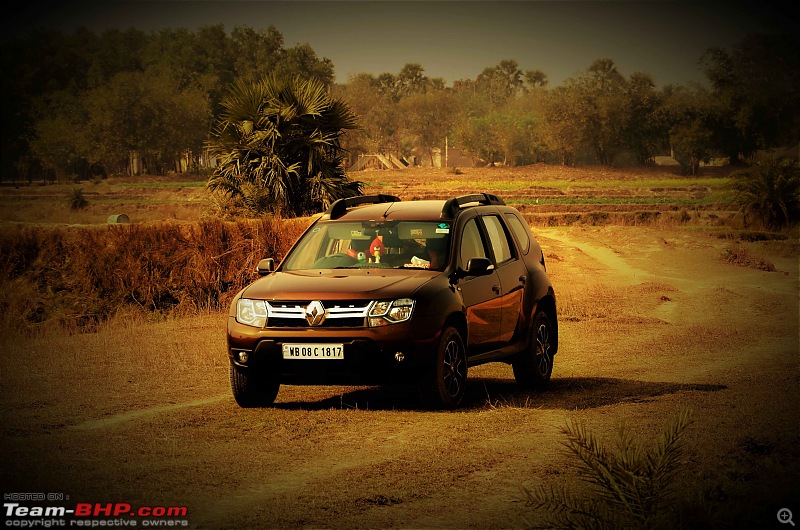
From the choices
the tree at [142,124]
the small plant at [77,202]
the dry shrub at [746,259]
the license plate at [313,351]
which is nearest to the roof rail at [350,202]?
the license plate at [313,351]

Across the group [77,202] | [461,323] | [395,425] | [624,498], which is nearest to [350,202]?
[461,323]

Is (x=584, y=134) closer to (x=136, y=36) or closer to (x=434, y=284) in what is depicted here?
(x=136, y=36)

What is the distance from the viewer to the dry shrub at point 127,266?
20.3m

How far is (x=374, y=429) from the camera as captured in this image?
10.5 meters

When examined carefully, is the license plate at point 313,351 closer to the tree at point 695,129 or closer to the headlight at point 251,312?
the headlight at point 251,312

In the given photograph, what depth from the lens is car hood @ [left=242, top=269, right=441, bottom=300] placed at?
36.4ft

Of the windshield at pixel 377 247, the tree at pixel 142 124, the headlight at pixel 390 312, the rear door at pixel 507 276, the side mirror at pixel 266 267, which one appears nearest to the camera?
the headlight at pixel 390 312

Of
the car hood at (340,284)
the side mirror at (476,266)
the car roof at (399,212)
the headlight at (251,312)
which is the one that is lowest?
the headlight at (251,312)

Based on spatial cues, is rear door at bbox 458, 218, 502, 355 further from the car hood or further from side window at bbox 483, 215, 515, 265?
the car hood

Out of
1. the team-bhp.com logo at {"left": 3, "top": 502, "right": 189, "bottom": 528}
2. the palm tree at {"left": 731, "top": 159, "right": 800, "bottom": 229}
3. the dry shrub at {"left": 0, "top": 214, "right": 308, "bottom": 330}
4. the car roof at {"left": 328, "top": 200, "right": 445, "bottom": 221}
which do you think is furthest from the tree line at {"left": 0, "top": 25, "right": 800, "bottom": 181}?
the team-bhp.com logo at {"left": 3, "top": 502, "right": 189, "bottom": 528}

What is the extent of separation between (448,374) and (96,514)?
14.7ft

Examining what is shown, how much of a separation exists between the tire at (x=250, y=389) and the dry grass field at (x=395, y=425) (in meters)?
0.12

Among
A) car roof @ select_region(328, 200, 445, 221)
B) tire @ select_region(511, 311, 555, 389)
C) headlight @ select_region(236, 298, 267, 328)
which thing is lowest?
tire @ select_region(511, 311, 555, 389)

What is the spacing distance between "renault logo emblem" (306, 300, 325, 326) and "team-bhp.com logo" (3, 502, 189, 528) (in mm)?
3488
